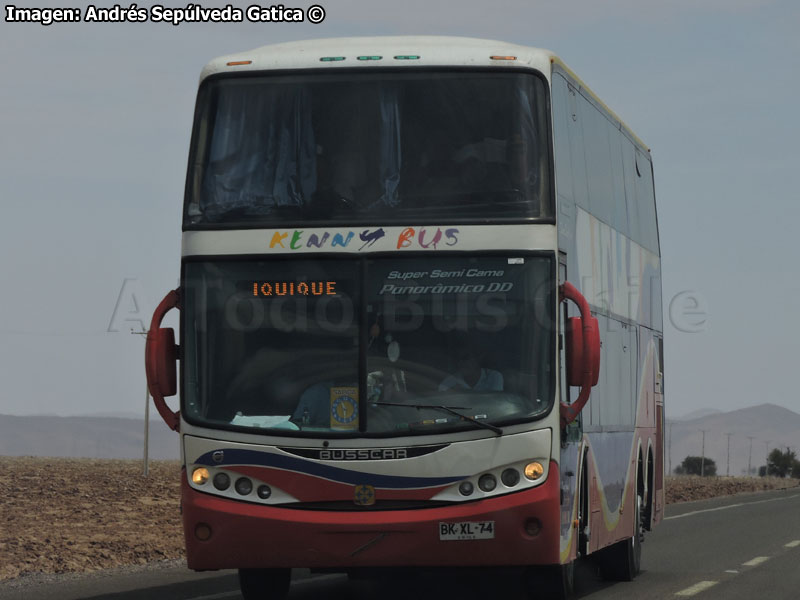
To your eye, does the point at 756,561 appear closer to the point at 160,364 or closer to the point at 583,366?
the point at 583,366

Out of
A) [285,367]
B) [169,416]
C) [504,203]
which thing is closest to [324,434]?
[285,367]

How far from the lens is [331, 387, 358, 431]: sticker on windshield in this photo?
1120 centimetres

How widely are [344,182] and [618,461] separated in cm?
526

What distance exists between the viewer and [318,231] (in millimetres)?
11453

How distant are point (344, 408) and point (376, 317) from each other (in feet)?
2.33

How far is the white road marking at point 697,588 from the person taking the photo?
14490mm

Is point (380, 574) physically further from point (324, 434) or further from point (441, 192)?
point (441, 192)

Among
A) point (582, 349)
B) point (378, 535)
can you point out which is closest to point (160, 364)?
point (378, 535)

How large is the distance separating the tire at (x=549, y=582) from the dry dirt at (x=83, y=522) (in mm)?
5773

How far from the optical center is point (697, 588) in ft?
49.2

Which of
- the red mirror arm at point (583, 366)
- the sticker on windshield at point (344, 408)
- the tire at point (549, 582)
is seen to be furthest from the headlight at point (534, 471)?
the tire at point (549, 582)

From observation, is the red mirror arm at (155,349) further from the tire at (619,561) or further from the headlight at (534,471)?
the tire at (619,561)

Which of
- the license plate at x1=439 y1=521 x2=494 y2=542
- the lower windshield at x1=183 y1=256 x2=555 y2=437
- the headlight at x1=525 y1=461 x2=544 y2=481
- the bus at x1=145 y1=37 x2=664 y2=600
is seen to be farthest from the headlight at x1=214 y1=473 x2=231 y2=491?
the headlight at x1=525 y1=461 x2=544 y2=481

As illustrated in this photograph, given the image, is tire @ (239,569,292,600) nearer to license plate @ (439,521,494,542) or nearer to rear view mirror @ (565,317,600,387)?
license plate @ (439,521,494,542)
